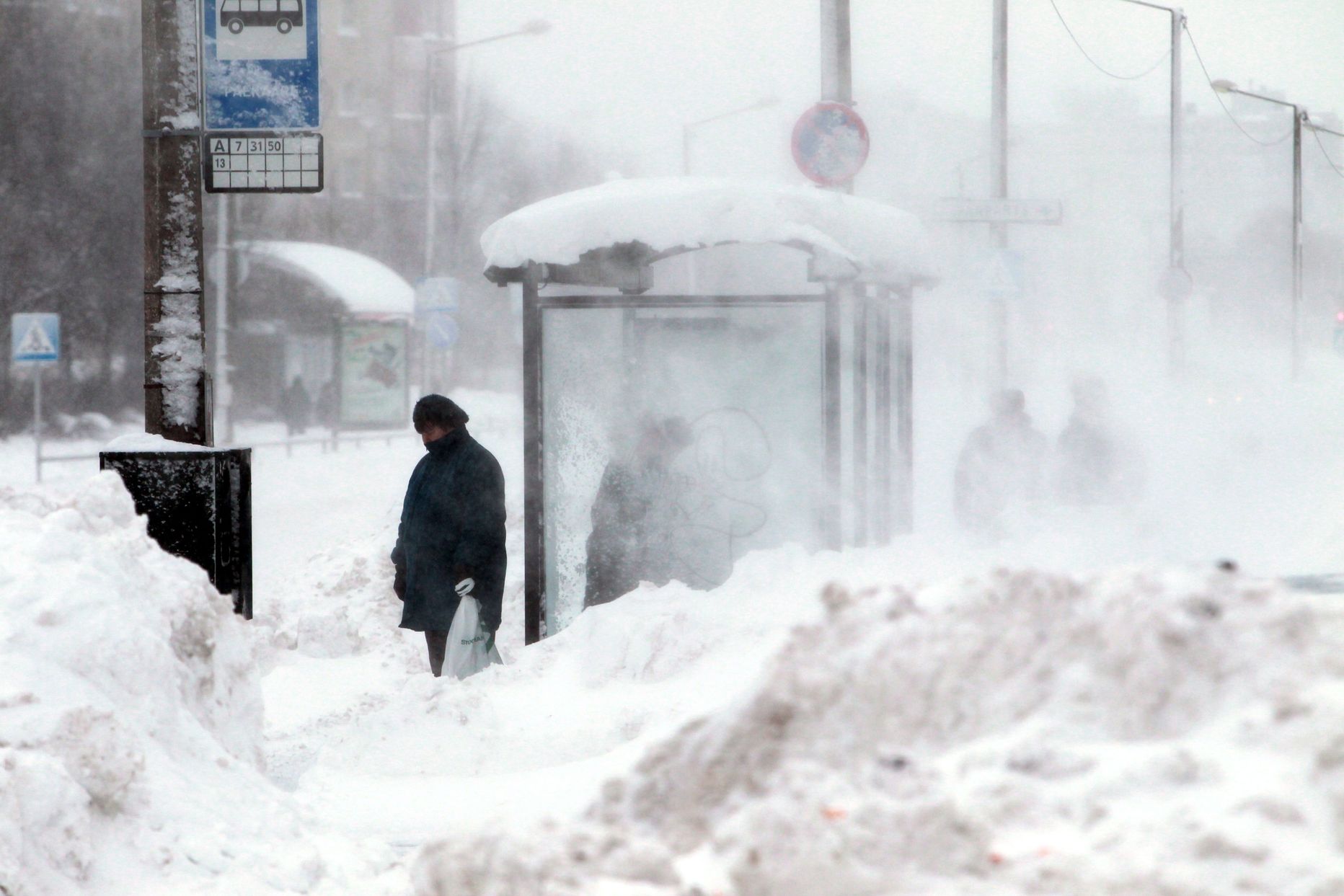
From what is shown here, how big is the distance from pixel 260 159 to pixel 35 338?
1264cm

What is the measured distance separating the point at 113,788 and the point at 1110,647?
230 centimetres

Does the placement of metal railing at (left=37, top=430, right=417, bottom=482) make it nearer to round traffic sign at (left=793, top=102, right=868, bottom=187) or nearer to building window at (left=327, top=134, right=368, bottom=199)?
building window at (left=327, top=134, right=368, bottom=199)

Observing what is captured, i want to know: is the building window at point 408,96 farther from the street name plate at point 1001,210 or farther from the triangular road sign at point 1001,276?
the street name plate at point 1001,210

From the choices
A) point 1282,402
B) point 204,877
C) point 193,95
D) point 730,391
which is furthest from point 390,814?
point 1282,402

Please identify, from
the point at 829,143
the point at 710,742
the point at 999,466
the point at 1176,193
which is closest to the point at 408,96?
the point at 1176,193

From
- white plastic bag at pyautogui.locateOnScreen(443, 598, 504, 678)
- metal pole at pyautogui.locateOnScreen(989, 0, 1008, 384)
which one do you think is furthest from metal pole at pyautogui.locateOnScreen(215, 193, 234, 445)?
white plastic bag at pyautogui.locateOnScreen(443, 598, 504, 678)

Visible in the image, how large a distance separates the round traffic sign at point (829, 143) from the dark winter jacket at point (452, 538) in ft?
→ 12.8

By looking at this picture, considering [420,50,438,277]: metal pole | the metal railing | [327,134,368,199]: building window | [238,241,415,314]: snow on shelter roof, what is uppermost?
[327,134,368,199]: building window

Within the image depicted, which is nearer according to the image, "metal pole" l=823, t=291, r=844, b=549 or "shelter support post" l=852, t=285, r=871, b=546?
"metal pole" l=823, t=291, r=844, b=549

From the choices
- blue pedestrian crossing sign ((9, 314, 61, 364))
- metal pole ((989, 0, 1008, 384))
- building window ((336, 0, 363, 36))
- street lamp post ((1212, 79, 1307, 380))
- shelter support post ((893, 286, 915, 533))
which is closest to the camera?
shelter support post ((893, 286, 915, 533))

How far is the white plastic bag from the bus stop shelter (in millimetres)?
1000

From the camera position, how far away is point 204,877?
3561 millimetres

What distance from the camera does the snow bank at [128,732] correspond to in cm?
338

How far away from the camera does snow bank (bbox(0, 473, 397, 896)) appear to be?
338 cm
